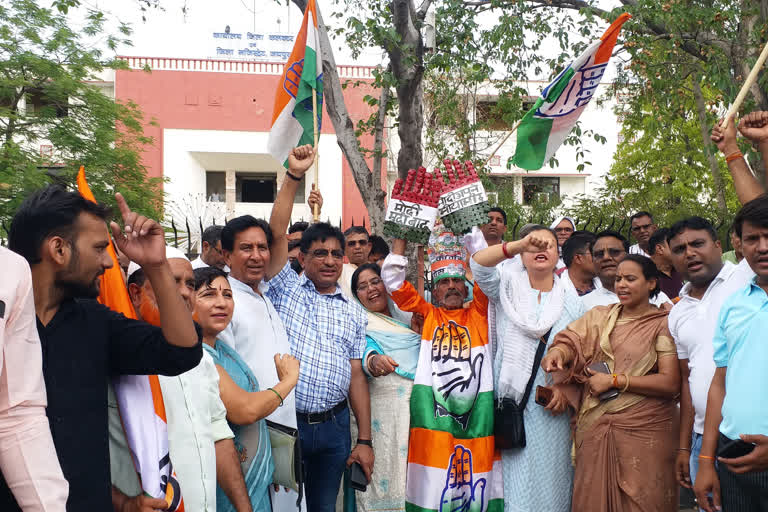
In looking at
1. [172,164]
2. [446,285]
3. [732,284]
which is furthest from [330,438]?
[172,164]

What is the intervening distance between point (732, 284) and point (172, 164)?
68.4ft

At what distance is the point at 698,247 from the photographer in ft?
12.5

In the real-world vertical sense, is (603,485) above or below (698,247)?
below

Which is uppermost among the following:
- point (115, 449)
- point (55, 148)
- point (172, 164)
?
point (172, 164)

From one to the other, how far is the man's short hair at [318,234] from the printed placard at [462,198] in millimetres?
637

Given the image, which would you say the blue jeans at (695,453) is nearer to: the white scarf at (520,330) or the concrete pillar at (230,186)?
the white scarf at (520,330)

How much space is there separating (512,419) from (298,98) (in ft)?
8.68

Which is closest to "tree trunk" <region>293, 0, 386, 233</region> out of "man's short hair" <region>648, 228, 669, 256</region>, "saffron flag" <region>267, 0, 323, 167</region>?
"saffron flag" <region>267, 0, 323, 167</region>

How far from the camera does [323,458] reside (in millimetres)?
3986

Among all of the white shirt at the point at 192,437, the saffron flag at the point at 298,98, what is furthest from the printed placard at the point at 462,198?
the white shirt at the point at 192,437

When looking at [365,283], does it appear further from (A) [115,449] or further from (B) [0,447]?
(B) [0,447]

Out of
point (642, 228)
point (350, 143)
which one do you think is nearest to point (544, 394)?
point (642, 228)

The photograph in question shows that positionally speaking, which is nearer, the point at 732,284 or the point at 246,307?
the point at 732,284

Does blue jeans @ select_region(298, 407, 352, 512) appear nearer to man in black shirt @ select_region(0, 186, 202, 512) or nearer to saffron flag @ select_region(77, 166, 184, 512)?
saffron flag @ select_region(77, 166, 184, 512)
